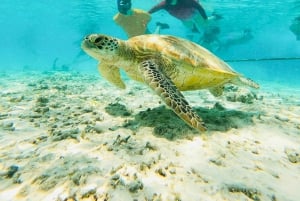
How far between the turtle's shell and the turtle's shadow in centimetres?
62

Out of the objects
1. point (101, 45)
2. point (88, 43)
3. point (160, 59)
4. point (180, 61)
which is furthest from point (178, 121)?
point (88, 43)

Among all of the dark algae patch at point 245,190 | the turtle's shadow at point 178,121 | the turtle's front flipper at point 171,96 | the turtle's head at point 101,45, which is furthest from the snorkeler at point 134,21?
the dark algae patch at point 245,190

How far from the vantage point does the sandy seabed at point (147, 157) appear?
229 centimetres

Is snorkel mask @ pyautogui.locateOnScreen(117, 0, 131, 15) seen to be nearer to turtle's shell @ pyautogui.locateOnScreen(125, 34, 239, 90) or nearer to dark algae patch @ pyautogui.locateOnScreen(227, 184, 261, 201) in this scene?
turtle's shell @ pyautogui.locateOnScreen(125, 34, 239, 90)

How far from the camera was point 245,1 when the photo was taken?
2794 cm

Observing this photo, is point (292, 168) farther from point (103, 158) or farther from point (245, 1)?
point (245, 1)

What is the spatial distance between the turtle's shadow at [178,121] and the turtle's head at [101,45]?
3.90 feet

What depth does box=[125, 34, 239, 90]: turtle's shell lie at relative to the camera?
3.99 m

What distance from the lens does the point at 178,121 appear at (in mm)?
3936

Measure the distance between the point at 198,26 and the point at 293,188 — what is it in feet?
60.0

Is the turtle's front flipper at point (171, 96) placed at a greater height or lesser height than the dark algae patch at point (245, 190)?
greater

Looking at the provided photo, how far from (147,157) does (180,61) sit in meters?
1.78

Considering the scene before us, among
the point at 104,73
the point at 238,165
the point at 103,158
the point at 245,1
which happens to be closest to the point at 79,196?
the point at 103,158

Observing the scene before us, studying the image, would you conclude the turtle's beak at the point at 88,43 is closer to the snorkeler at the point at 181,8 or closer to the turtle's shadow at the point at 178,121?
the turtle's shadow at the point at 178,121
